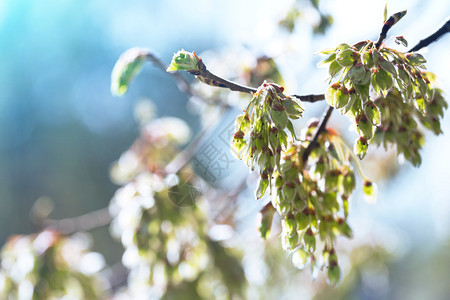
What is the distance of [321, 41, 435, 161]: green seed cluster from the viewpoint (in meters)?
0.91

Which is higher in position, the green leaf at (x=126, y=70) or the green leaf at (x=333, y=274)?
the green leaf at (x=126, y=70)

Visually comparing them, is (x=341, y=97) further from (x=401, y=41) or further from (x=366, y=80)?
(x=401, y=41)

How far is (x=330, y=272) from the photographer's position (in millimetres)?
1153

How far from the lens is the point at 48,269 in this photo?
6.88 ft

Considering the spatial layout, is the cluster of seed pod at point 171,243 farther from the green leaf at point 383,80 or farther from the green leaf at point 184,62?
the green leaf at point 383,80

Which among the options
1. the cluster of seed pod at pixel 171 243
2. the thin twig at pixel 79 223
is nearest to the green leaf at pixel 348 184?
the cluster of seed pod at pixel 171 243

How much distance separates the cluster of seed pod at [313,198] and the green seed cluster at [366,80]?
170 mm

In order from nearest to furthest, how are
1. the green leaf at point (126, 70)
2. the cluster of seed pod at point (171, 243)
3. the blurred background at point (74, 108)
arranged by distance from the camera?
the green leaf at point (126, 70) → the cluster of seed pod at point (171, 243) → the blurred background at point (74, 108)

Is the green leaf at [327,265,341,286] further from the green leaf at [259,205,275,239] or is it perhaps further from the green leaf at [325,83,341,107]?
the green leaf at [325,83,341,107]

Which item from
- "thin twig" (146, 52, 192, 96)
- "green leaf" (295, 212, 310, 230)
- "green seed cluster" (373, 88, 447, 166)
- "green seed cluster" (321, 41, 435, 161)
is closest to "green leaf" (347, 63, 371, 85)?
"green seed cluster" (321, 41, 435, 161)

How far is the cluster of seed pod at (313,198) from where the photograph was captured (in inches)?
40.9

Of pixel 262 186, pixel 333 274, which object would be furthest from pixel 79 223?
pixel 262 186

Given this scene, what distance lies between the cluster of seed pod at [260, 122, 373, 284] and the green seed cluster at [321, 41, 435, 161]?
6.7 inches

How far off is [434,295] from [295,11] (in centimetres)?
1517
